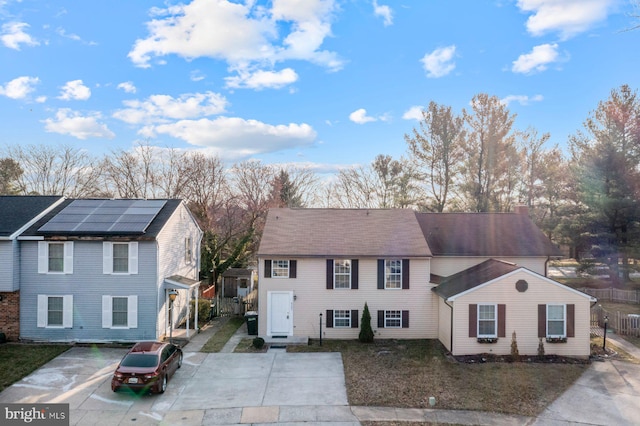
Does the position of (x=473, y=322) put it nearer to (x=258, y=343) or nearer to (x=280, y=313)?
(x=280, y=313)

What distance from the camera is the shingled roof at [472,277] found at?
706 inches

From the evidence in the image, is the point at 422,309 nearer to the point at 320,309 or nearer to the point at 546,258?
the point at 320,309

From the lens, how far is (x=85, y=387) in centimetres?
1373

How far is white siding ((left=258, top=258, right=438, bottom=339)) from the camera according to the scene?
20281 mm

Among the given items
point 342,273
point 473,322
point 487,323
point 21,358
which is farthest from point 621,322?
point 21,358

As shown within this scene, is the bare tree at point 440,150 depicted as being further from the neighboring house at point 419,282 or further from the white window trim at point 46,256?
the white window trim at point 46,256

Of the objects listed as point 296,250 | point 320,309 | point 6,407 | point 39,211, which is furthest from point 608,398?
point 39,211

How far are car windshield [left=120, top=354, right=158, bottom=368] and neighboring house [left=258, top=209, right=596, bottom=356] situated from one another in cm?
733

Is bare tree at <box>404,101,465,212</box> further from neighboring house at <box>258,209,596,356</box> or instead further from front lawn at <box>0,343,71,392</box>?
front lawn at <box>0,343,71,392</box>

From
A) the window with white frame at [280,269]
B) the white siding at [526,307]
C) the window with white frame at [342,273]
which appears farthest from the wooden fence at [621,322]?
the window with white frame at [280,269]

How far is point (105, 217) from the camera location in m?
20.0

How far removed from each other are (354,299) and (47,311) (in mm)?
14157

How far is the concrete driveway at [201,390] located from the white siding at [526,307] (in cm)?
621

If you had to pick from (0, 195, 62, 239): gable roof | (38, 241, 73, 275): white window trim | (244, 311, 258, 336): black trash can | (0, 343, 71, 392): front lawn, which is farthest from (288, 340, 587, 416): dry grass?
(0, 195, 62, 239): gable roof
